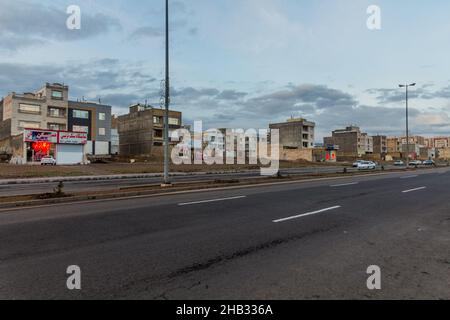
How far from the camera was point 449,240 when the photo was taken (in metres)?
6.54

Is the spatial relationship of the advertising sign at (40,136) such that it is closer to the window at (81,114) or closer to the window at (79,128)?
the window at (79,128)

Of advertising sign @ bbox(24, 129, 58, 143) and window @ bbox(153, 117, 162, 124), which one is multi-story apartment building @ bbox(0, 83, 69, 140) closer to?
advertising sign @ bbox(24, 129, 58, 143)

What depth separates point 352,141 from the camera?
130 m

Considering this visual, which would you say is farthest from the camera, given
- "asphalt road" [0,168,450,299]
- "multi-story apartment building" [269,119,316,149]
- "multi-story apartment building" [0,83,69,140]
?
"multi-story apartment building" [269,119,316,149]

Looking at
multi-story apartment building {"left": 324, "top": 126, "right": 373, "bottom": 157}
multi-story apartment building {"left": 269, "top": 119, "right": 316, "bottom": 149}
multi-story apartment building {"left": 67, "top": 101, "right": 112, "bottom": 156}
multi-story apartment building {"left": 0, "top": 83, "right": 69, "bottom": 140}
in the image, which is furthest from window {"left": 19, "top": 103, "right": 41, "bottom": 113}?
multi-story apartment building {"left": 324, "top": 126, "right": 373, "bottom": 157}

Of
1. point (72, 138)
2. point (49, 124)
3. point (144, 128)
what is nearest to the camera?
point (72, 138)

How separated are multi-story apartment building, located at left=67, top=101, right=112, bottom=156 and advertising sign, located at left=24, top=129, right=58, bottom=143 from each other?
2150 cm

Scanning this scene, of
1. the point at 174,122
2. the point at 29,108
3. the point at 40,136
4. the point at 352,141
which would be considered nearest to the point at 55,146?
the point at 40,136

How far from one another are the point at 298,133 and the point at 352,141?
32.0 m

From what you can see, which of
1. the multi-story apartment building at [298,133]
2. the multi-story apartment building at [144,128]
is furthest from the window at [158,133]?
the multi-story apartment building at [298,133]

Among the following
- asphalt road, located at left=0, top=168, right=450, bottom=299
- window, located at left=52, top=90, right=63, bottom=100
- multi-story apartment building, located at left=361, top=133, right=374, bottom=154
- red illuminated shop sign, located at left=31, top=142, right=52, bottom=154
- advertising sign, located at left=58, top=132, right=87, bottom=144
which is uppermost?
window, located at left=52, top=90, right=63, bottom=100

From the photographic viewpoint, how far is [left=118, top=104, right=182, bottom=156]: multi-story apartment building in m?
88.2

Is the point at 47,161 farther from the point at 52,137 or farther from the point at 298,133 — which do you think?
the point at 298,133

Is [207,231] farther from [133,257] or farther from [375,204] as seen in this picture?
[375,204]
